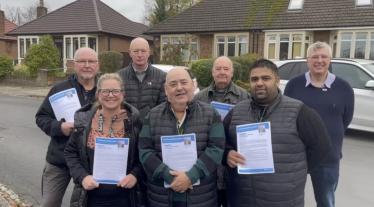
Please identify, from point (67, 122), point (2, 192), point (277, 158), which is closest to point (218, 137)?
point (277, 158)

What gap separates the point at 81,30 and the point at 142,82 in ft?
81.3

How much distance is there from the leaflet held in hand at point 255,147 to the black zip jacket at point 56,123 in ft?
5.17

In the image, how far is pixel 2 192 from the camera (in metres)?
4.79

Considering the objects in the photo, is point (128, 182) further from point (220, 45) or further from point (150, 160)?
point (220, 45)

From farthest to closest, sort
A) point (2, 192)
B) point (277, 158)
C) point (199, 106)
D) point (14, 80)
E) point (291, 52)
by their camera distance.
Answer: point (14, 80)
point (291, 52)
point (2, 192)
point (199, 106)
point (277, 158)

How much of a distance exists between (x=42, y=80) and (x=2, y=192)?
17.0 meters

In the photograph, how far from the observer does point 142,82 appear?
3738 mm

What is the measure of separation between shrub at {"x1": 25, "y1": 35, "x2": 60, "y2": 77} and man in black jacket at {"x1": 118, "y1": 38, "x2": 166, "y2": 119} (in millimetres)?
18714

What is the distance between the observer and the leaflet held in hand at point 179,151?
2531 mm

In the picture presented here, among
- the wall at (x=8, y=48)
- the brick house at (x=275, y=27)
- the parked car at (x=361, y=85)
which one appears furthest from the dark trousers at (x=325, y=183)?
the wall at (x=8, y=48)

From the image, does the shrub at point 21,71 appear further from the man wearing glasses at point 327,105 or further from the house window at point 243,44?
the man wearing glasses at point 327,105

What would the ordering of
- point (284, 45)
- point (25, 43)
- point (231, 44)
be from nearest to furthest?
point (284, 45) < point (231, 44) < point (25, 43)

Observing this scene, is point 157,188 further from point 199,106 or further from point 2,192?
point 2,192

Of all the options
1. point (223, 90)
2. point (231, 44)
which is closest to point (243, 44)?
point (231, 44)
